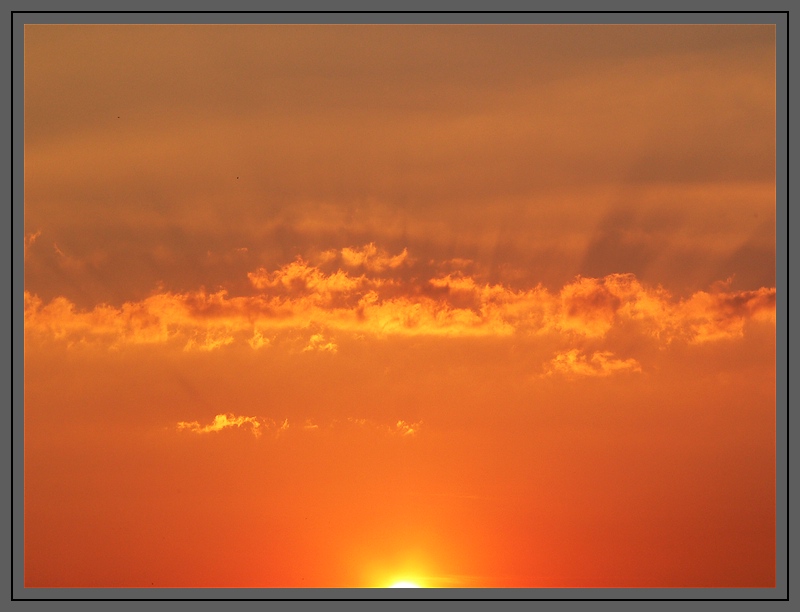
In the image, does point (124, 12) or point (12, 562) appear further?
point (12, 562)

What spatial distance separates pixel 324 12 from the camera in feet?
222

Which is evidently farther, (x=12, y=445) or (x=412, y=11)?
(x=12, y=445)

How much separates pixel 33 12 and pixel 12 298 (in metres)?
16.0

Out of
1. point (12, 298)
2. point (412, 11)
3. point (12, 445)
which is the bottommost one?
point (12, 445)

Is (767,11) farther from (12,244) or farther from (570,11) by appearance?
(12,244)

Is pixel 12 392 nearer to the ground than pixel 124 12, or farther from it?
nearer to the ground

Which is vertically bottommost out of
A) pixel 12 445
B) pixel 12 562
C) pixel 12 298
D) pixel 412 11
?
pixel 12 562

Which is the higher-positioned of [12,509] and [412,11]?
[412,11]

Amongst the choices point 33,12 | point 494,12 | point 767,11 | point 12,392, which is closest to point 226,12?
point 33,12

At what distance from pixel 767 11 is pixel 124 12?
35.6 metres

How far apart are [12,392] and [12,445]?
3049 mm

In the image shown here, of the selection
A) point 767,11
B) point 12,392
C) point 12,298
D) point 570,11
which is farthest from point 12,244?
point 767,11

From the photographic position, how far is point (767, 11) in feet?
215

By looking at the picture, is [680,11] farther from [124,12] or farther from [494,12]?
[124,12]
